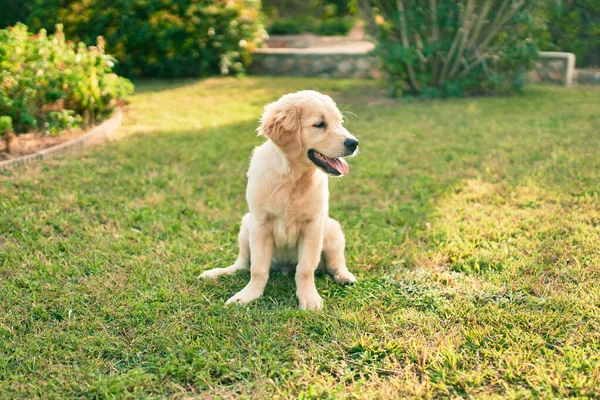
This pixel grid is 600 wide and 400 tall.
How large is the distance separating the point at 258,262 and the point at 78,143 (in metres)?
3.78

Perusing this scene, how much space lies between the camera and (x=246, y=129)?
286 inches

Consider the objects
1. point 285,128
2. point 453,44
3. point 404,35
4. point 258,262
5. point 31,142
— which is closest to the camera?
point 285,128

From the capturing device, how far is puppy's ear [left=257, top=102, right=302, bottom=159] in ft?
9.54

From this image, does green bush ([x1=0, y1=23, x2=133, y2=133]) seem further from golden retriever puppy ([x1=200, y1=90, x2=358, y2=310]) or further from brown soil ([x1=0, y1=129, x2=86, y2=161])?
golden retriever puppy ([x1=200, y1=90, x2=358, y2=310])

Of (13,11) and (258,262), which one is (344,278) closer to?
(258,262)

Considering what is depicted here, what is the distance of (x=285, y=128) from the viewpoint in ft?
9.53

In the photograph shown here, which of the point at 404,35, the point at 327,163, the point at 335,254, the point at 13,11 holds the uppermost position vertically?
the point at 13,11

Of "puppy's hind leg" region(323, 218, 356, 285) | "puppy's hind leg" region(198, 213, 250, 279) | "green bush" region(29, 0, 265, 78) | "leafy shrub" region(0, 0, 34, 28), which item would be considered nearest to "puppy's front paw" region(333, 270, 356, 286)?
"puppy's hind leg" region(323, 218, 356, 285)

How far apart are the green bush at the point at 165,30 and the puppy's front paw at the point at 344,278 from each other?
29.1 ft

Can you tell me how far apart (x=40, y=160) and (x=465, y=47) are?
6.87 metres

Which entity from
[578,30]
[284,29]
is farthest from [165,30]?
[284,29]

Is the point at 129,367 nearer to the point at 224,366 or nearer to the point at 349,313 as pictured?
the point at 224,366

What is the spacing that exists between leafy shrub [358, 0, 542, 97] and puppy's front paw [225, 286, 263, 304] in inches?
267

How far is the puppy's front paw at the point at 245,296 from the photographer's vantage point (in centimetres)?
305
